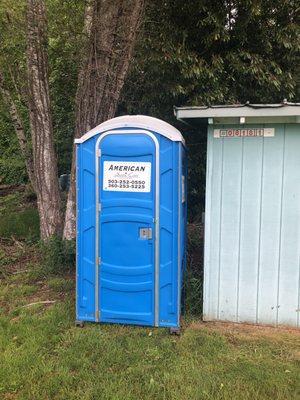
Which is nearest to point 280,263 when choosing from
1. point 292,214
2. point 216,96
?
point 292,214

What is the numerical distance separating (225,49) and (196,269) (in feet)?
12.1

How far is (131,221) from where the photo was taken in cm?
489

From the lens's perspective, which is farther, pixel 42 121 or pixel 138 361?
pixel 42 121

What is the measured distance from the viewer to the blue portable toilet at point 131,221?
4.76 meters

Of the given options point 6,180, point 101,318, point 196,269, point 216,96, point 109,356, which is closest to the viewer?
point 109,356

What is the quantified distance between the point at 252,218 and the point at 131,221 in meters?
1.35

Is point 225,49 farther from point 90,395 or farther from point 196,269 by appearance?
point 90,395

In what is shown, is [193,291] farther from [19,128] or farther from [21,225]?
[19,128]

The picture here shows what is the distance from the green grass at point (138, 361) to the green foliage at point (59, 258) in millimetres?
1466

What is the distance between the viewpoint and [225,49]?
7473 mm

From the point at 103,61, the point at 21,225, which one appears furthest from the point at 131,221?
A: the point at 21,225

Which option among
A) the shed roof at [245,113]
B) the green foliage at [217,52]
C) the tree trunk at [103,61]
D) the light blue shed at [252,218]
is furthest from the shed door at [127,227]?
the green foliage at [217,52]

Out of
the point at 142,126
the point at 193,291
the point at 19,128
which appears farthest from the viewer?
the point at 19,128

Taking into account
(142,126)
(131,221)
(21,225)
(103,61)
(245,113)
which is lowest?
(21,225)
